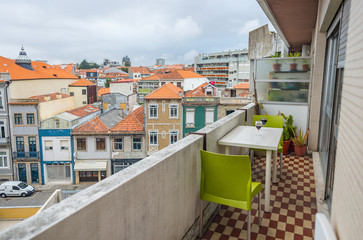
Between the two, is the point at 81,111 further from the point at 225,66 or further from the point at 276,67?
the point at 225,66

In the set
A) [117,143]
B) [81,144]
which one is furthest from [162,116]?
[81,144]

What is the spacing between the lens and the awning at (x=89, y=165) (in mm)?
18688

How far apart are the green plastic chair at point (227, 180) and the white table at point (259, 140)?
0.58 m

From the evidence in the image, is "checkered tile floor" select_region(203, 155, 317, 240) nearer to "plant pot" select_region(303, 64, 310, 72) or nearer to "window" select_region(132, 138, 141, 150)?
"plant pot" select_region(303, 64, 310, 72)

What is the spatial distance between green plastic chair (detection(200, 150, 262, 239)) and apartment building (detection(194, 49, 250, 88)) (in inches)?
1972

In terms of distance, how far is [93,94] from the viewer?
118 ft

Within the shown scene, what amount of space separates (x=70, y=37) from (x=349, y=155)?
10250cm

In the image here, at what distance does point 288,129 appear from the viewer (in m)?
5.05

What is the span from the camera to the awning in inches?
736

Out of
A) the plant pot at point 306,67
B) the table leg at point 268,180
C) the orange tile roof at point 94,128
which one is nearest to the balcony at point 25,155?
the orange tile roof at point 94,128

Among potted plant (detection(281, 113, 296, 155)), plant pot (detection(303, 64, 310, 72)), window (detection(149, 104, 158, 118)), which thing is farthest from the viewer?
window (detection(149, 104, 158, 118))

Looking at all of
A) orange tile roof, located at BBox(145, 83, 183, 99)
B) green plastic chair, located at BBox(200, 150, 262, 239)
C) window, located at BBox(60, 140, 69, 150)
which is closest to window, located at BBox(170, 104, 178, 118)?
orange tile roof, located at BBox(145, 83, 183, 99)

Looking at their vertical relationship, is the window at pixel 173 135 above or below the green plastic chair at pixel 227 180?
below

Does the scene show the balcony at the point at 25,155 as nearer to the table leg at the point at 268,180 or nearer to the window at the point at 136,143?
the window at the point at 136,143
